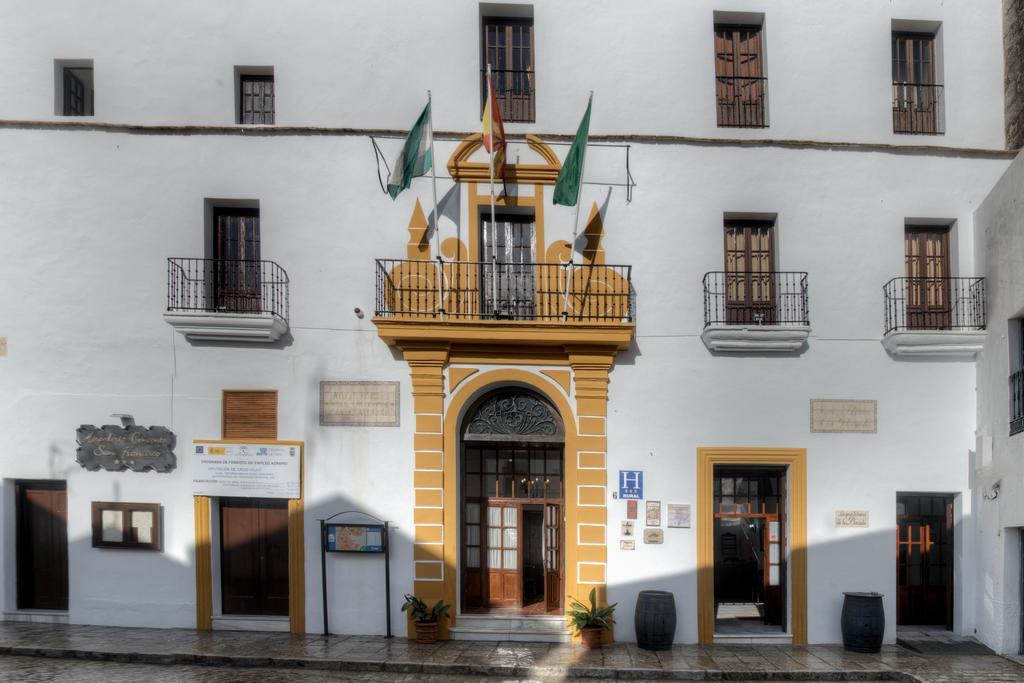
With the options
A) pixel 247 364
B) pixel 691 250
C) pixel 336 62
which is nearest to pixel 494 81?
pixel 336 62

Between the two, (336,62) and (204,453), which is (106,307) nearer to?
(204,453)

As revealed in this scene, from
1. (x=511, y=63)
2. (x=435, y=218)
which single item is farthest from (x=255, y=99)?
(x=511, y=63)

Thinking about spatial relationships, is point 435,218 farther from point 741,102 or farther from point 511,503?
point 741,102

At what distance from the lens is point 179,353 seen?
12.8m

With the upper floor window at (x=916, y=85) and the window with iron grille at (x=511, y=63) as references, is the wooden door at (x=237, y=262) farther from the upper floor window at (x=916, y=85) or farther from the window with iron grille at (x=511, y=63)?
the upper floor window at (x=916, y=85)

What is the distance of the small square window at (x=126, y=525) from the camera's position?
1261 cm

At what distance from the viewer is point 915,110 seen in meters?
13.5

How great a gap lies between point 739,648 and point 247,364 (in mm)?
8929

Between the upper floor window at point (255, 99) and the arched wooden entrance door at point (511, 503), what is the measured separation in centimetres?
602

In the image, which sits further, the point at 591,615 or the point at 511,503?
the point at 511,503

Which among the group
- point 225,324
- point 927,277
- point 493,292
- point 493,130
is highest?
point 493,130

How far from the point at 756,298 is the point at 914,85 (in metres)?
4.51

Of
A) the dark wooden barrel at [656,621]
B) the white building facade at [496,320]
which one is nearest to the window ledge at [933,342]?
the white building facade at [496,320]

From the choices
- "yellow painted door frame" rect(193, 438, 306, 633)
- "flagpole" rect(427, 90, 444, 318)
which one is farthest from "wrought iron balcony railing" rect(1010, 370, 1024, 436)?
"yellow painted door frame" rect(193, 438, 306, 633)
